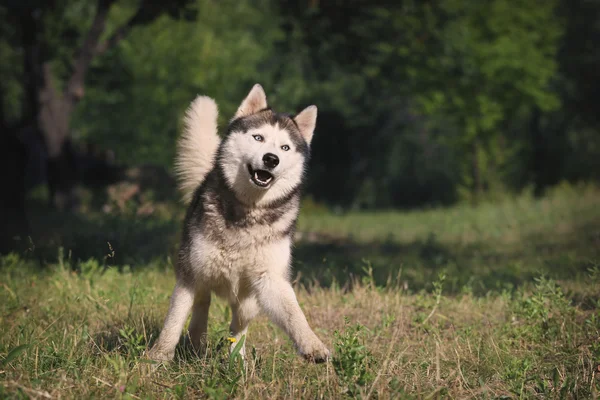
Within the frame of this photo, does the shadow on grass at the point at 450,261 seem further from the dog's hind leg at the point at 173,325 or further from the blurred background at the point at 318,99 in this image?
the dog's hind leg at the point at 173,325

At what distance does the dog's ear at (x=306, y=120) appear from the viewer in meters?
5.19

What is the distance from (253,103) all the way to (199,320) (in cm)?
169

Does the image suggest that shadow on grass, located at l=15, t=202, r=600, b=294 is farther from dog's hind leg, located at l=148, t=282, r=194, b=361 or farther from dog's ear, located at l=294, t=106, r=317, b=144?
dog's ear, located at l=294, t=106, r=317, b=144

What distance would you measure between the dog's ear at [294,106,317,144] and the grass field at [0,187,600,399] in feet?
4.55

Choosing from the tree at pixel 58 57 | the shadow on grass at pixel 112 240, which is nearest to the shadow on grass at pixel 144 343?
the shadow on grass at pixel 112 240

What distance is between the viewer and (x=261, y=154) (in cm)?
458

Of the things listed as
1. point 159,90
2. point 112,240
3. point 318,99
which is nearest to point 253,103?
point 112,240

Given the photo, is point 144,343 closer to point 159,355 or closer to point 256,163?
point 159,355

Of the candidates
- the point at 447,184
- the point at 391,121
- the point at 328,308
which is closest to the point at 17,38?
the point at 328,308

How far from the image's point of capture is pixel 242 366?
3.74 m

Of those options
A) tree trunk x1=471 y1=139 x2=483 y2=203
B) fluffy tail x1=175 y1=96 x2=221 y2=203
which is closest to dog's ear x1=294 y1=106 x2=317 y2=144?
fluffy tail x1=175 y1=96 x2=221 y2=203

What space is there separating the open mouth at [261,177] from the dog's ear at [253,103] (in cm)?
68

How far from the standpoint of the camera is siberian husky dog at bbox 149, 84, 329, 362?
4.46 meters

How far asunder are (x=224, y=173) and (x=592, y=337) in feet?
9.48
